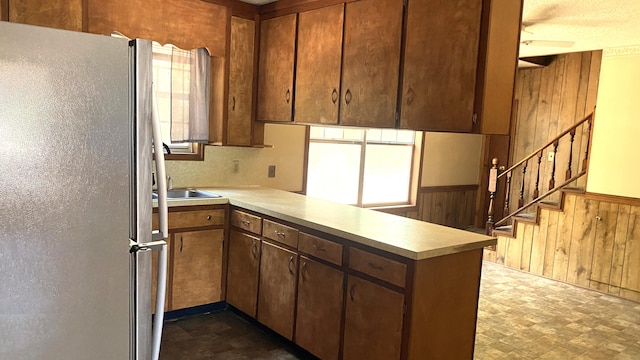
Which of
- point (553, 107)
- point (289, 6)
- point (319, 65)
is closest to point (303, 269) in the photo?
point (319, 65)

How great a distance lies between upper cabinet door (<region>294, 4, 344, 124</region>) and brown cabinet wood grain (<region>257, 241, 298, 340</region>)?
1026mm

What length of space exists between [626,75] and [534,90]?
1684 millimetres

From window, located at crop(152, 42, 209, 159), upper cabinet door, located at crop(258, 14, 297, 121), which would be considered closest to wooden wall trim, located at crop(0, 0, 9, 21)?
window, located at crop(152, 42, 209, 159)

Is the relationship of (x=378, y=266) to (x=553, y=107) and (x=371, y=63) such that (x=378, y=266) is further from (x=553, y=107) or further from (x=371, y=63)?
(x=553, y=107)

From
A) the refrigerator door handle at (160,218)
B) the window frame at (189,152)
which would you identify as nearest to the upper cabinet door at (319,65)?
the window frame at (189,152)

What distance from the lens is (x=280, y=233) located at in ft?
10.5

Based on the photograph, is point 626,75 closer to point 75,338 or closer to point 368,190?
point 368,190

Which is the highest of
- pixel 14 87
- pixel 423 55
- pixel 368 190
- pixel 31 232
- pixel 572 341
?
pixel 423 55

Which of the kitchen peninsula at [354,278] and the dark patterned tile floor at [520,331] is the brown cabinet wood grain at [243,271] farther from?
the dark patterned tile floor at [520,331]

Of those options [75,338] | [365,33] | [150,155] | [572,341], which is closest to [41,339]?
[75,338]

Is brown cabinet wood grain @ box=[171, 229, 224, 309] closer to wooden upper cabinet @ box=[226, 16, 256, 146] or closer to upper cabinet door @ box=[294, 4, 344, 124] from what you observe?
wooden upper cabinet @ box=[226, 16, 256, 146]

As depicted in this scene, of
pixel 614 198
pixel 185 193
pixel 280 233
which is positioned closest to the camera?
pixel 280 233

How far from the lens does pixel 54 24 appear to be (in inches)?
124

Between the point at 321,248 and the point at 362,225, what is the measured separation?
10.8 inches
